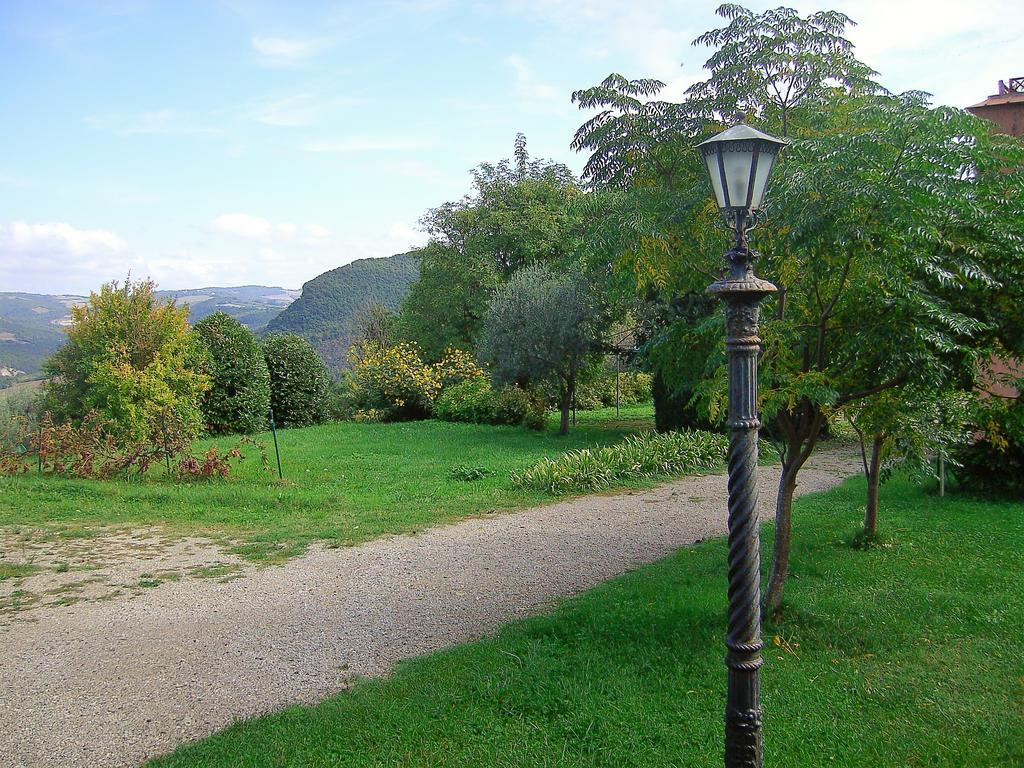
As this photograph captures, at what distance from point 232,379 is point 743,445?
Answer: 18155 millimetres

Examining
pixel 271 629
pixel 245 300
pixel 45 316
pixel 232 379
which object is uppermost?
pixel 245 300

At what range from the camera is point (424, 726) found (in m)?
3.89

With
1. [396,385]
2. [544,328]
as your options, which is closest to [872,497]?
[544,328]

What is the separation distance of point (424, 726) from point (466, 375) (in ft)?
61.8

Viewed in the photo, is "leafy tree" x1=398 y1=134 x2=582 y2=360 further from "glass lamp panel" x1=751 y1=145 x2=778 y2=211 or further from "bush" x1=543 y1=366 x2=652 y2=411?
"glass lamp panel" x1=751 y1=145 x2=778 y2=211

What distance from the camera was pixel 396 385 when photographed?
22281 mm

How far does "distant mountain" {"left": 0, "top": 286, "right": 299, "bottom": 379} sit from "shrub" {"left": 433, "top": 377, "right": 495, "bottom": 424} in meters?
6.71

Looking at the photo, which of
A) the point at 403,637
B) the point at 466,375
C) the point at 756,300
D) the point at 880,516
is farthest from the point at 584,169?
the point at 466,375

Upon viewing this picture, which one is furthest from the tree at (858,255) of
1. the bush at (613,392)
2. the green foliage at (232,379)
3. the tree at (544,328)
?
the bush at (613,392)

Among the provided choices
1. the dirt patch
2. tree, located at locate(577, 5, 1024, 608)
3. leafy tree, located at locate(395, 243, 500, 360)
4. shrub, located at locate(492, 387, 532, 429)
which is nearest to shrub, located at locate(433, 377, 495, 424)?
shrub, located at locate(492, 387, 532, 429)

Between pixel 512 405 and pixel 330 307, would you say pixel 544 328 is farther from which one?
pixel 330 307

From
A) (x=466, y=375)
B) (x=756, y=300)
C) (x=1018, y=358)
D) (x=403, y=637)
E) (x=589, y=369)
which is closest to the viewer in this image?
(x=756, y=300)

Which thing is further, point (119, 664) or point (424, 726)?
point (119, 664)

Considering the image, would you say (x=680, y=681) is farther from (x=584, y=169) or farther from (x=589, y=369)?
(x=589, y=369)
